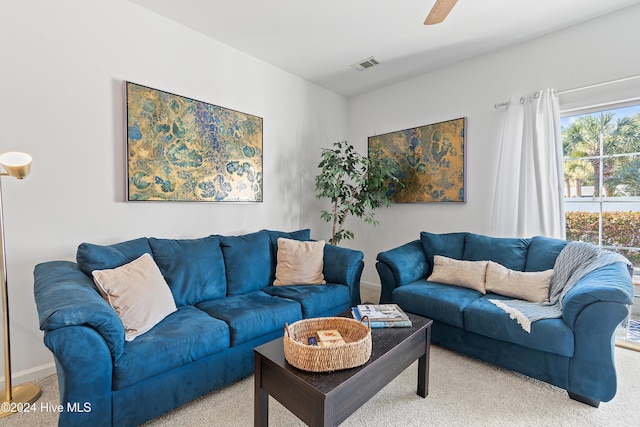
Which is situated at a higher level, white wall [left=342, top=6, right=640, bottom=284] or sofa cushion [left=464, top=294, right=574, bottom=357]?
white wall [left=342, top=6, right=640, bottom=284]

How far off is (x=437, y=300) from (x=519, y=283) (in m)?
0.63

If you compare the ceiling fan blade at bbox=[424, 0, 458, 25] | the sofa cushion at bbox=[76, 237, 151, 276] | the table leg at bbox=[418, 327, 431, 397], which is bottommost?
the table leg at bbox=[418, 327, 431, 397]

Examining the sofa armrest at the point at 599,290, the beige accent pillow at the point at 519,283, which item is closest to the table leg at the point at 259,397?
the sofa armrest at the point at 599,290

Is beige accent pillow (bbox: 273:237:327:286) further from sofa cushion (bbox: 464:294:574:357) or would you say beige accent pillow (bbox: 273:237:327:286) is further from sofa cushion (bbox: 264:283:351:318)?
sofa cushion (bbox: 464:294:574:357)

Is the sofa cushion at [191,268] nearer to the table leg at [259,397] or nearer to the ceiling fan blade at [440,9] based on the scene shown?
the table leg at [259,397]

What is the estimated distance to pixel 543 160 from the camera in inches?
104

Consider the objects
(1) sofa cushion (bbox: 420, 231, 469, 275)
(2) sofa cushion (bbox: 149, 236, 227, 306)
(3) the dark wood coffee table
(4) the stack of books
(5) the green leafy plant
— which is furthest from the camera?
(5) the green leafy plant

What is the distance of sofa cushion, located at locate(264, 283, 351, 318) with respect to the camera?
2.29 m

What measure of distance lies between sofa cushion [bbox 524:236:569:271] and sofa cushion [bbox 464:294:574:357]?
21.9 inches

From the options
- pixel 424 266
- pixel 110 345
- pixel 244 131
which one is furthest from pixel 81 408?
pixel 424 266

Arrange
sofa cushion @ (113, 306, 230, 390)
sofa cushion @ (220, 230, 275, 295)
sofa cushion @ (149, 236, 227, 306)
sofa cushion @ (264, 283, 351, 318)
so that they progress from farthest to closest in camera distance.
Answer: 1. sofa cushion @ (220, 230, 275, 295)
2. sofa cushion @ (264, 283, 351, 318)
3. sofa cushion @ (149, 236, 227, 306)
4. sofa cushion @ (113, 306, 230, 390)

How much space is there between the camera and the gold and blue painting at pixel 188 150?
231 centimetres

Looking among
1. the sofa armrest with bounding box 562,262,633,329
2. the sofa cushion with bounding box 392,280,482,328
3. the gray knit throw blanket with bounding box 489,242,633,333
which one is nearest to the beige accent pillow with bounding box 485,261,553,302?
the gray knit throw blanket with bounding box 489,242,633,333

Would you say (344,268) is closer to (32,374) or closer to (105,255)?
(105,255)
